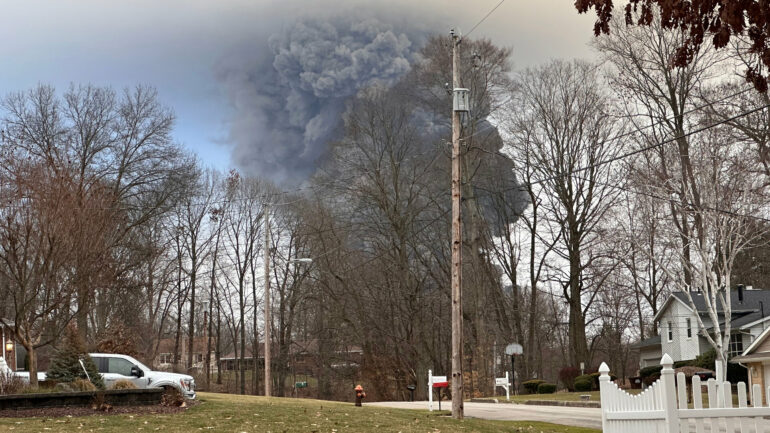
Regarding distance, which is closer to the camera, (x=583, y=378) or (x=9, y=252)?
(x=9, y=252)

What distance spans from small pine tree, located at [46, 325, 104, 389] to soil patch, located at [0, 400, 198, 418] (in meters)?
4.14

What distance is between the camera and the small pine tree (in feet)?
75.2

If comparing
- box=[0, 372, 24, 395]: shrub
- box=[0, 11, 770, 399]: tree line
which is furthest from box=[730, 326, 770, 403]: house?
box=[0, 372, 24, 395]: shrub

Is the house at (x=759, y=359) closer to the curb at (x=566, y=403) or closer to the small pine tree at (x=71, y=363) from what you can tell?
A: the curb at (x=566, y=403)

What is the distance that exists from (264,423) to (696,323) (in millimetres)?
37639

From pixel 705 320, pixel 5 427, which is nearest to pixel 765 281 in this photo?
pixel 705 320

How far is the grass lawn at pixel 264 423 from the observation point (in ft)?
50.2

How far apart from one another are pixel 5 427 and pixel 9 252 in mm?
8508

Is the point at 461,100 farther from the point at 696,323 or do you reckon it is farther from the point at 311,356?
the point at 311,356

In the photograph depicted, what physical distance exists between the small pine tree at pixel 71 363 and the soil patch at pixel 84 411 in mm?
4141

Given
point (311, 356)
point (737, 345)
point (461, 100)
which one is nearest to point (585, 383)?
point (737, 345)

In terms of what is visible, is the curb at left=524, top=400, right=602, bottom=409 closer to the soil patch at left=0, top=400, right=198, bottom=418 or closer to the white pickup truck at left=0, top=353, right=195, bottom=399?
the white pickup truck at left=0, top=353, right=195, bottom=399

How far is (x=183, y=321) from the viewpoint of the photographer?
6175 cm

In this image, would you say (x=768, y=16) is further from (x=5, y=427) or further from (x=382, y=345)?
(x=382, y=345)
